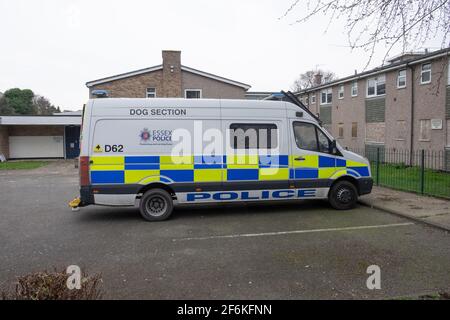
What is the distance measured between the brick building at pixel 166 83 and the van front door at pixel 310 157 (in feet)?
56.6

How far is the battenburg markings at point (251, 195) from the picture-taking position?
7.23 m

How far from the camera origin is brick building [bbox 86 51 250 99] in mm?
23484

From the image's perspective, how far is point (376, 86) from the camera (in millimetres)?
20922

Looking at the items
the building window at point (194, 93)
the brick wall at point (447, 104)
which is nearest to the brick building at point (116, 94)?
the building window at point (194, 93)

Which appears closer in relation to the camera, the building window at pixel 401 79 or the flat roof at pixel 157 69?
the building window at pixel 401 79

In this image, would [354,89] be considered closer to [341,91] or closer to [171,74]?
[341,91]

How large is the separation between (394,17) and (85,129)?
233 inches

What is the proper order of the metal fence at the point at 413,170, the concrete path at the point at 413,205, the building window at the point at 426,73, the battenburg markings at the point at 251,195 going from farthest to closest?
the building window at the point at 426,73 < the metal fence at the point at 413,170 < the battenburg markings at the point at 251,195 < the concrete path at the point at 413,205

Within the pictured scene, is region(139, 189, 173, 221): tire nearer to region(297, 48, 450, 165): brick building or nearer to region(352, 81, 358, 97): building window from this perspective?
region(297, 48, 450, 165): brick building

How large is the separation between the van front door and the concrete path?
1.65 meters

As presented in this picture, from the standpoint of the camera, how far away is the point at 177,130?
7.11m

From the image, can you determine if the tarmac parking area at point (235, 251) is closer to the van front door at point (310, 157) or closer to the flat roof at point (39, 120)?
the van front door at point (310, 157)
